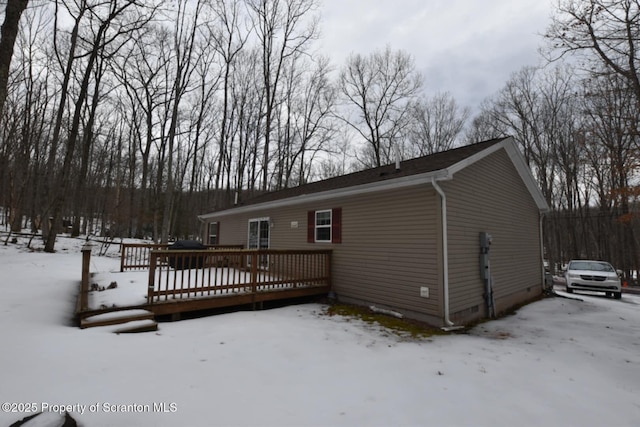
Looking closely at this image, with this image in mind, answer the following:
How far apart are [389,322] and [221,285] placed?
3.38 m

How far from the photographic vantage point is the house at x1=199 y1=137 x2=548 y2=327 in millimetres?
5676

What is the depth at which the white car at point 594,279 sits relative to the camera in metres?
10.4

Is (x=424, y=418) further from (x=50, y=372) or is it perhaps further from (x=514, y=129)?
(x=514, y=129)

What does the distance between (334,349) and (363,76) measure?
68.4ft

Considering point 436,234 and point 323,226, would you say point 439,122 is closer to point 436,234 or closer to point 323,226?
point 323,226

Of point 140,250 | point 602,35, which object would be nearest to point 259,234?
point 140,250

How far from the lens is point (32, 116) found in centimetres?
1691

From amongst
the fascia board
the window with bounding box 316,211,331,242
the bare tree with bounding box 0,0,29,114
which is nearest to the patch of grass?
the window with bounding box 316,211,331,242

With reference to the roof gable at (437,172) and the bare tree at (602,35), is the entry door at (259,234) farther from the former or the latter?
the bare tree at (602,35)

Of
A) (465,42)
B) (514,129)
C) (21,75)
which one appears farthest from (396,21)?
(21,75)

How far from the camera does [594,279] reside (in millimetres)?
10648

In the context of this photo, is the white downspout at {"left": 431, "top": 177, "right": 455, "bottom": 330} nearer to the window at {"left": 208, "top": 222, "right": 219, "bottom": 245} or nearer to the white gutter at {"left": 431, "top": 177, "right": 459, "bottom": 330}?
the white gutter at {"left": 431, "top": 177, "right": 459, "bottom": 330}

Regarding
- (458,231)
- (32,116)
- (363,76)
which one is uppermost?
(363,76)

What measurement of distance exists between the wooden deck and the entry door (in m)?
3.11
